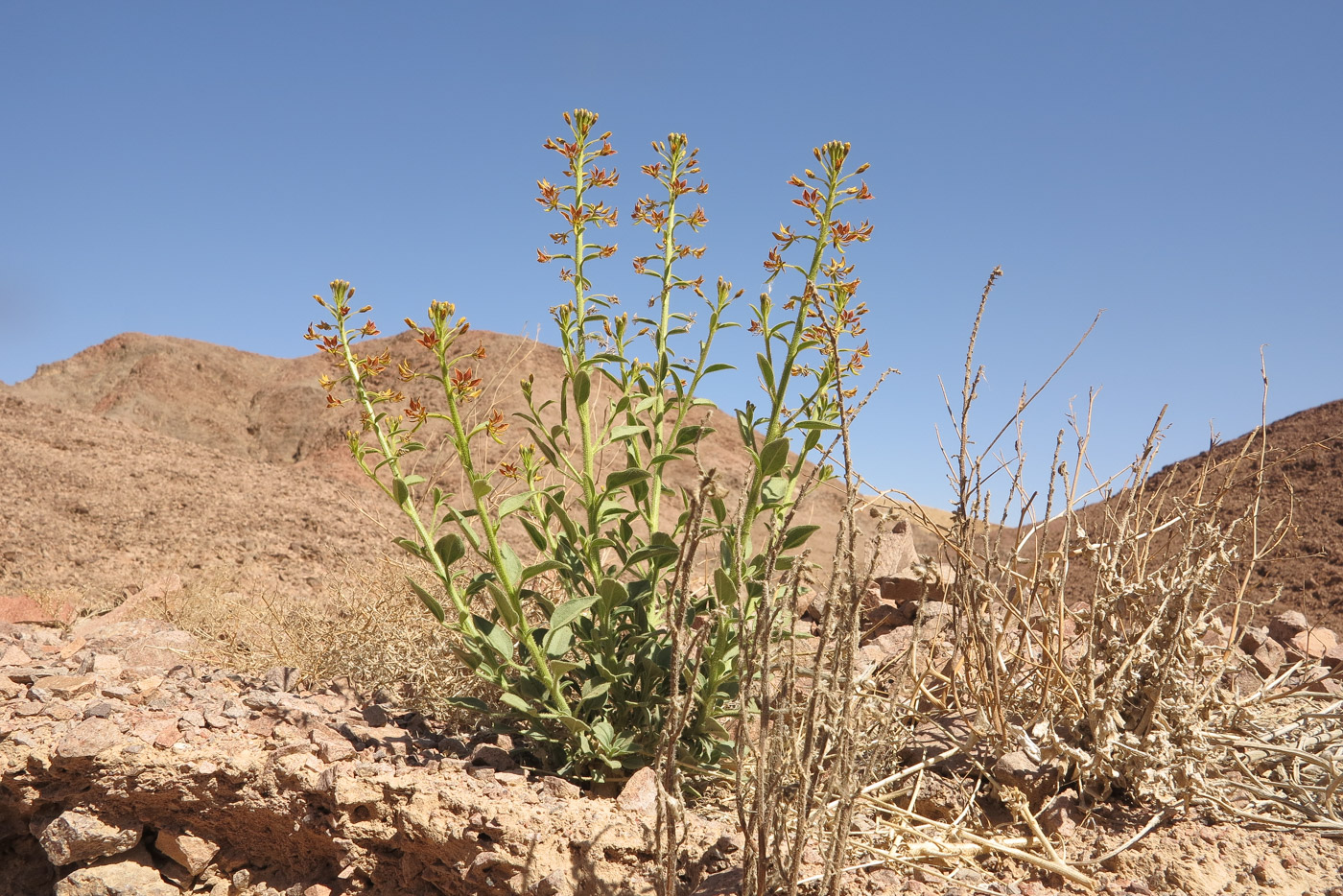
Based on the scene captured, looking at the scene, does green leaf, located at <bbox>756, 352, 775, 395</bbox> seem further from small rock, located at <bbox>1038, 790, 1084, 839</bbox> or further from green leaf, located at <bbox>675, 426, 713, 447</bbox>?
small rock, located at <bbox>1038, 790, 1084, 839</bbox>

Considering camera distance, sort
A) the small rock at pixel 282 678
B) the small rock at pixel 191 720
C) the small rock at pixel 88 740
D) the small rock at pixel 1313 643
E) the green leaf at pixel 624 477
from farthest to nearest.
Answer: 1. the small rock at pixel 1313 643
2. the small rock at pixel 282 678
3. the small rock at pixel 191 720
4. the small rock at pixel 88 740
5. the green leaf at pixel 624 477

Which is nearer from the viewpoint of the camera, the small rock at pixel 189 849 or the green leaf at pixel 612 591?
the green leaf at pixel 612 591

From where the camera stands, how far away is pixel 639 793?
2.21 meters

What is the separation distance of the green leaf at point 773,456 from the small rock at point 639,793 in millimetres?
807

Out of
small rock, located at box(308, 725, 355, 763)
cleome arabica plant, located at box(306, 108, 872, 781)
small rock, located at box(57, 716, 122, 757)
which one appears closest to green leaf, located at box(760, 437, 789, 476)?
cleome arabica plant, located at box(306, 108, 872, 781)

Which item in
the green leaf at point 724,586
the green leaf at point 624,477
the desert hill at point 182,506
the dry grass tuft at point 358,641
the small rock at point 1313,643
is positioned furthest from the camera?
the desert hill at point 182,506

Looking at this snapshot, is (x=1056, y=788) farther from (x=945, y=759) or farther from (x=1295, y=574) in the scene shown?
(x=1295, y=574)

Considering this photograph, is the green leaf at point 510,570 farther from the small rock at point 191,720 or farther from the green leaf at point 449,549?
the small rock at point 191,720

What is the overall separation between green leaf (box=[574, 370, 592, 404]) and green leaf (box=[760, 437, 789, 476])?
0.46 metres

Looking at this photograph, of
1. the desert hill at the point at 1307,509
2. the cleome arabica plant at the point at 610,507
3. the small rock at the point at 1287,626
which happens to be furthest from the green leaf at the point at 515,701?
the desert hill at the point at 1307,509

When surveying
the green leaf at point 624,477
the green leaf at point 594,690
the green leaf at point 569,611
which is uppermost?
the green leaf at point 624,477

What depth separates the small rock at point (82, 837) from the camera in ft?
8.36

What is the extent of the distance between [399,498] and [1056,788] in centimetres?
179

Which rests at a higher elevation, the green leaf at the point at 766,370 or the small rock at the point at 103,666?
the green leaf at the point at 766,370
